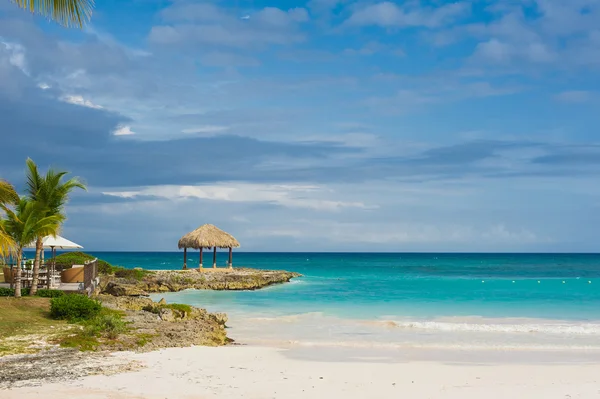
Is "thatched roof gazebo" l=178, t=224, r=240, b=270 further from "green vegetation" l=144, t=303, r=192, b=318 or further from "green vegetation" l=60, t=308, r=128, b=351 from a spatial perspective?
"green vegetation" l=60, t=308, r=128, b=351

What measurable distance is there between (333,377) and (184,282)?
2830 centimetres

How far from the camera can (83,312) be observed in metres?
16.6

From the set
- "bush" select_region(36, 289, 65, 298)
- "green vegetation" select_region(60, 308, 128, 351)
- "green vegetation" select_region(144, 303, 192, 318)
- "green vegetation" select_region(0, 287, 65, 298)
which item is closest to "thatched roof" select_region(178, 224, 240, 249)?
"green vegetation" select_region(0, 287, 65, 298)

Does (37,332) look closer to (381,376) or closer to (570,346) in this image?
(381,376)

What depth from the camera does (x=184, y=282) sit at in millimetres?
38438

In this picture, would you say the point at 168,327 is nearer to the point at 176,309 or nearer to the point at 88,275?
the point at 176,309

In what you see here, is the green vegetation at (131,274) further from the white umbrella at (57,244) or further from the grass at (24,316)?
the grass at (24,316)

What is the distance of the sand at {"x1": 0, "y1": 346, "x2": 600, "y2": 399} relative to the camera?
977 cm

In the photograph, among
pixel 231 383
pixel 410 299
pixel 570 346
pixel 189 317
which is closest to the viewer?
pixel 231 383

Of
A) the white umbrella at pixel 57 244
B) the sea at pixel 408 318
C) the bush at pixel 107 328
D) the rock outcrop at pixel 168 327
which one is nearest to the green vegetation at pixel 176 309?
→ the rock outcrop at pixel 168 327

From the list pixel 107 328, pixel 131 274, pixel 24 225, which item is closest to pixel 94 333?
pixel 107 328

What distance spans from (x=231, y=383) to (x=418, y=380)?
3559 millimetres

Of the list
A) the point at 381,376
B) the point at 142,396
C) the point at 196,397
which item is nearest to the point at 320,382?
the point at 381,376

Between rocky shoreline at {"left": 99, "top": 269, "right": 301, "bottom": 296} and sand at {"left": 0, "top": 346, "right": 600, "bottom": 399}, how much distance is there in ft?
62.9
